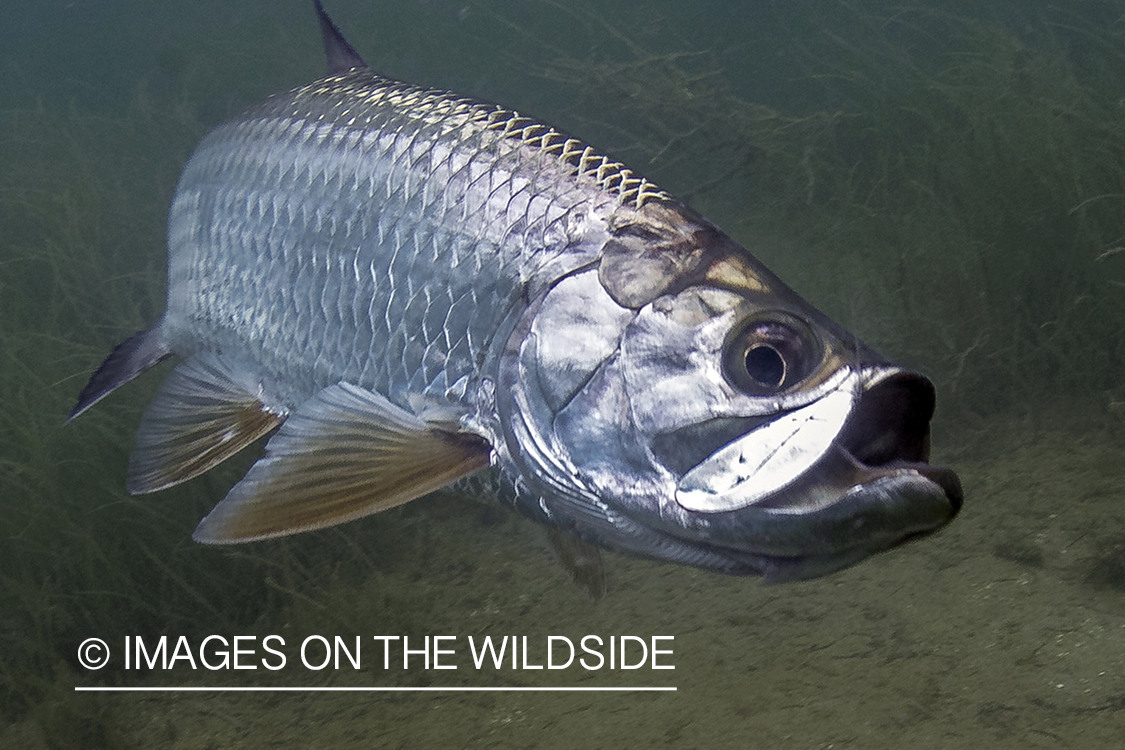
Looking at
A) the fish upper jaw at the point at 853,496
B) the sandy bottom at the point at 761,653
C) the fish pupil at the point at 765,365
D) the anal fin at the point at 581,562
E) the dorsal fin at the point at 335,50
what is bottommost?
the sandy bottom at the point at 761,653

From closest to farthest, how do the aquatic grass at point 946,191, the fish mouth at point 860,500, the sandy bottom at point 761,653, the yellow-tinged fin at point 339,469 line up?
the fish mouth at point 860,500 → the yellow-tinged fin at point 339,469 → the sandy bottom at point 761,653 → the aquatic grass at point 946,191

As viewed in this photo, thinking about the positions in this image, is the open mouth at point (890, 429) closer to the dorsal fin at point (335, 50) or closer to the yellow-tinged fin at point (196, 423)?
the yellow-tinged fin at point (196, 423)

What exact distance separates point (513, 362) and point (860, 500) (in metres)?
0.65

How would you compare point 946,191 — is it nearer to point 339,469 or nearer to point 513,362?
point 513,362

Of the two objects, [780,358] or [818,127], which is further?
[818,127]

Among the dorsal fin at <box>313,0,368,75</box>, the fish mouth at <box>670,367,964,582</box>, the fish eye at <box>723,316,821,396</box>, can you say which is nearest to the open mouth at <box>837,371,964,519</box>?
the fish mouth at <box>670,367,964,582</box>

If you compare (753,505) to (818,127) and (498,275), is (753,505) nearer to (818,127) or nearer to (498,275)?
(498,275)

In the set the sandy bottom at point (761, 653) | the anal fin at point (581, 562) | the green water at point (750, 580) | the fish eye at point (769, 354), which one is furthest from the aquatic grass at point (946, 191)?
the fish eye at point (769, 354)

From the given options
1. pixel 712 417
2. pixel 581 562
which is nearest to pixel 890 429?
pixel 712 417

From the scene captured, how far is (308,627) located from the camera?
3814mm

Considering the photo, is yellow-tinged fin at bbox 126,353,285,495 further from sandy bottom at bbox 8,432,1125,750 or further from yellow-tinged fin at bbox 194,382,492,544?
sandy bottom at bbox 8,432,1125,750

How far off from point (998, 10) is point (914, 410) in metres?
12.1

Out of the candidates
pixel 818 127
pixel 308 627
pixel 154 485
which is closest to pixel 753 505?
pixel 154 485

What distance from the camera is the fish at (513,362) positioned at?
1.15 metres
